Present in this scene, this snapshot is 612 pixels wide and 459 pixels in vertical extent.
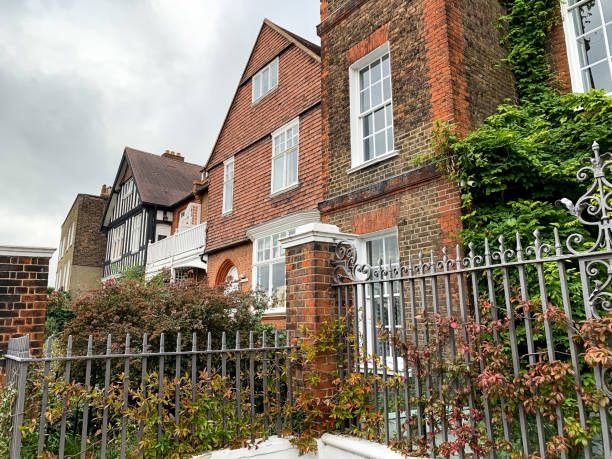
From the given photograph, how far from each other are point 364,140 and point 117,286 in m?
5.18

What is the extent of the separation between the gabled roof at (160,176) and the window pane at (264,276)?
41.3 feet

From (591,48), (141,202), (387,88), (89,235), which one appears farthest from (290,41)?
(89,235)

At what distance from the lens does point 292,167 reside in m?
11.4

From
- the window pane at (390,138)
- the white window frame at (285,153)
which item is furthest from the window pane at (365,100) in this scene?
the white window frame at (285,153)

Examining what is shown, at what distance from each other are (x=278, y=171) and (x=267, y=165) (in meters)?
0.56

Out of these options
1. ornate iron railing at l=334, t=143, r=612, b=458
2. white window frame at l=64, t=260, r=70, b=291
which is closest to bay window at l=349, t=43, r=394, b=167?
ornate iron railing at l=334, t=143, r=612, b=458

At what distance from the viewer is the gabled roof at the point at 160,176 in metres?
23.7

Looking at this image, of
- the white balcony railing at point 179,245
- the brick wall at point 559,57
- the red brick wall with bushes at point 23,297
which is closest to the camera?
the red brick wall with bushes at point 23,297

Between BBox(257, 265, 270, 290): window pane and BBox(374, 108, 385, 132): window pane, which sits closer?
BBox(374, 108, 385, 132): window pane

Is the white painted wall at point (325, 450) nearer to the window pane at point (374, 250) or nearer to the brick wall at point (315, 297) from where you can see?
the brick wall at point (315, 297)

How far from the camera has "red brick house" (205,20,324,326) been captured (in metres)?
10.7

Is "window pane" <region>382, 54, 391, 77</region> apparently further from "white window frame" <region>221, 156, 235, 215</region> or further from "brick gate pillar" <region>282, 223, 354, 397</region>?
"white window frame" <region>221, 156, 235, 215</region>

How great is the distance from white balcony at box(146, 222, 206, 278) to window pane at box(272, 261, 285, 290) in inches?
174

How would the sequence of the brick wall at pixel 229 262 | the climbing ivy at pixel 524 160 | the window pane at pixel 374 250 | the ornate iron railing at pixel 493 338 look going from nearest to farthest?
the ornate iron railing at pixel 493 338, the climbing ivy at pixel 524 160, the window pane at pixel 374 250, the brick wall at pixel 229 262
